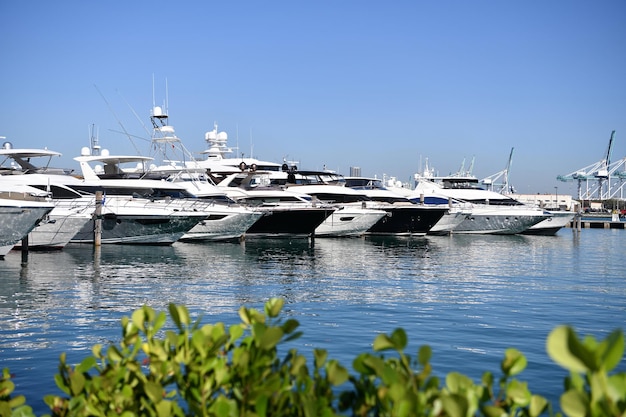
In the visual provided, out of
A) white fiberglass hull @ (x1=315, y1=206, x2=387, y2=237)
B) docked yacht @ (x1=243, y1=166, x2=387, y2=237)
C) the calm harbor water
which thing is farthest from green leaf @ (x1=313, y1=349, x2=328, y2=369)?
white fiberglass hull @ (x1=315, y1=206, x2=387, y2=237)

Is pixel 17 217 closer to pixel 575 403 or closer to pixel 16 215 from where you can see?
pixel 16 215

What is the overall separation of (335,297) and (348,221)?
2549cm

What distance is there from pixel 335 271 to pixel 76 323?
12.2 meters

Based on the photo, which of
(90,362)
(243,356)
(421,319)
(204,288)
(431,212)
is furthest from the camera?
(431,212)

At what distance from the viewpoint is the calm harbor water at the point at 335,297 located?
1199 cm

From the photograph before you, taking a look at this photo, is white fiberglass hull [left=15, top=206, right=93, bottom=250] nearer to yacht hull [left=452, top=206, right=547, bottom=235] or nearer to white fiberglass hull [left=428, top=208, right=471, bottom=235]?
white fiberglass hull [left=428, top=208, right=471, bottom=235]

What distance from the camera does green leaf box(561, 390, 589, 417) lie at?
111 inches

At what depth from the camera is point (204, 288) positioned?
19844 mm

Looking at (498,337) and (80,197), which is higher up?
(80,197)

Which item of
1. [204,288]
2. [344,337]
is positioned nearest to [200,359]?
[344,337]

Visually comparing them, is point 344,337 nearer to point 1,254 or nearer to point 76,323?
point 76,323

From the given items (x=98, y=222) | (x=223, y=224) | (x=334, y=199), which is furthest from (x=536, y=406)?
(x=334, y=199)

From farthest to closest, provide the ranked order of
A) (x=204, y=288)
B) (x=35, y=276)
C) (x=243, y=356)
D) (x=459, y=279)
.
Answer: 1. (x=459, y=279)
2. (x=35, y=276)
3. (x=204, y=288)
4. (x=243, y=356)

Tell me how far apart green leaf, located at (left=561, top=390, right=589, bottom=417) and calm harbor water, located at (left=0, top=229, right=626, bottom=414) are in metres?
7.09
